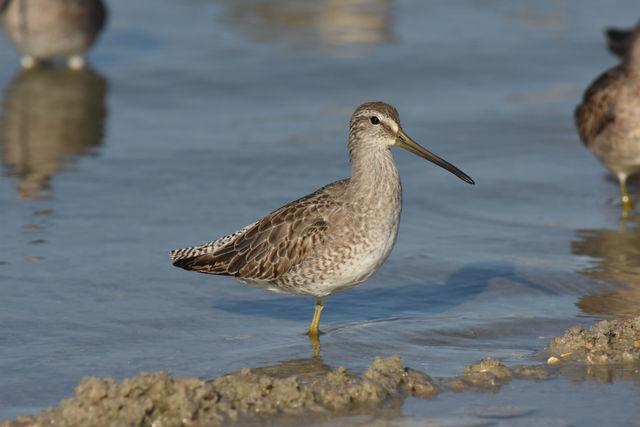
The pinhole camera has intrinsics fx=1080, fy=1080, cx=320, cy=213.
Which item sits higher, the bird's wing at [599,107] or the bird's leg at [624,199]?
the bird's wing at [599,107]

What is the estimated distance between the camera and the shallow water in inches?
265

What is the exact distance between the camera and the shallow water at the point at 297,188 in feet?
22.1

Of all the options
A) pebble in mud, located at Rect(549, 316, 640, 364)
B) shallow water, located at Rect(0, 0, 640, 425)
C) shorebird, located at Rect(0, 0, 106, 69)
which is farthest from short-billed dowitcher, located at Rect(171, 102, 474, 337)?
shorebird, located at Rect(0, 0, 106, 69)

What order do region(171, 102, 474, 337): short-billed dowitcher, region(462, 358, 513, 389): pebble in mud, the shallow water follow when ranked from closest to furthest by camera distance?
1. region(462, 358, 513, 389): pebble in mud
2. region(171, 102, 474, 337): short-billed dowitcher
3. the shallow water

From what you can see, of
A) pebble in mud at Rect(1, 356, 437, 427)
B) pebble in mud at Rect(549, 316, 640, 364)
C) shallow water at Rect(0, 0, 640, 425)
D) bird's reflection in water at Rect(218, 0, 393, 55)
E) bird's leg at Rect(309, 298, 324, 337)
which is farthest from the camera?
bird's reflection in water at Rect(218, 0, 393, 55)

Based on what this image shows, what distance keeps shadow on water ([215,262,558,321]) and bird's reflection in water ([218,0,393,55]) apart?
7119 millimetres

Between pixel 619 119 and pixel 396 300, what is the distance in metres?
3.22

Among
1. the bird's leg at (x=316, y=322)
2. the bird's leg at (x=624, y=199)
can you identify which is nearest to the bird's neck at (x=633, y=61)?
the bird's leg at (x=624, y=199)

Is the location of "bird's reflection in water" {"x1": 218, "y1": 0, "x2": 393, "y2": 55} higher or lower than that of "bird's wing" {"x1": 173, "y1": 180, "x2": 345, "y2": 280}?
higher

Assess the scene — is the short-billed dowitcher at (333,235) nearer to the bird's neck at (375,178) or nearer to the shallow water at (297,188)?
the bird's neck at (375,178)

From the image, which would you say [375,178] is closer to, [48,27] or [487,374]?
[487,374]

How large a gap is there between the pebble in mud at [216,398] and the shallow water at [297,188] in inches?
12.1

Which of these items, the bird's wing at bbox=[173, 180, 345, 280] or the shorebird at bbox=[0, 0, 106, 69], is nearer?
the bird's wing at bbox=[173, 180, 345, 280]

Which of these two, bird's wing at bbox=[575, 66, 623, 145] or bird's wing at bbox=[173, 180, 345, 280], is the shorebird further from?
bird's wing at bbox=[173, 180, 345, 280]
